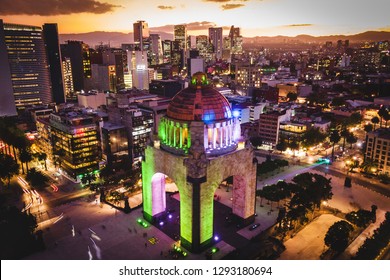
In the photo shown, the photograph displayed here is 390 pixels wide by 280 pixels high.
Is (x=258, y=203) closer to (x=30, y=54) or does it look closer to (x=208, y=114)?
(x=208, y=114)

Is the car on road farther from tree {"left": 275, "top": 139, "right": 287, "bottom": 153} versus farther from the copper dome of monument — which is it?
tree {"left": 275, "top": 139, "right": 287, "bottom": 153}

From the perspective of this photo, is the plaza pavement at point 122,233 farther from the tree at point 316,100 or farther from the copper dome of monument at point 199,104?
the tree at point 316,100

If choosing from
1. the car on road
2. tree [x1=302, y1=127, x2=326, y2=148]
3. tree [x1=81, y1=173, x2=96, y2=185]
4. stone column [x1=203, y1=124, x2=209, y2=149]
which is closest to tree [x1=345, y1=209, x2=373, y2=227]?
the car on road

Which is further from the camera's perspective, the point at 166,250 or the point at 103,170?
the point at 103,170

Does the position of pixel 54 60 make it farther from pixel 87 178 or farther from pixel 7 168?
pixel 87 178

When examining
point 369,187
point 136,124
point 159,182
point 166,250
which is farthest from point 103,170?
point 369,187

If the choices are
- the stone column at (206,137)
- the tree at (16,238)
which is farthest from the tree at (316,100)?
the tree at (16,238)
